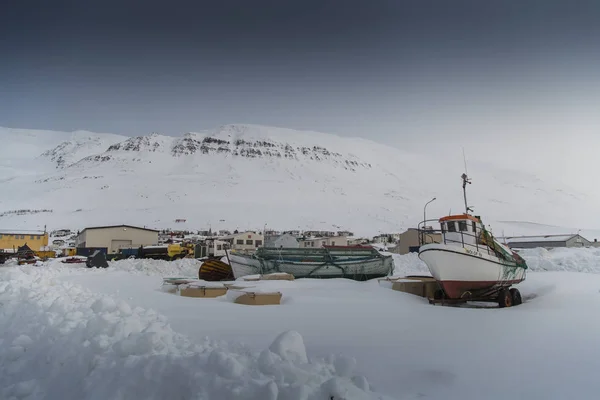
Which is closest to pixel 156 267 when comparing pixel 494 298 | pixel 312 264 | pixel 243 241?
pixel 312 264

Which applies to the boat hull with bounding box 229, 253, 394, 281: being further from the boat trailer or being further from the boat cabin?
the boat trailer

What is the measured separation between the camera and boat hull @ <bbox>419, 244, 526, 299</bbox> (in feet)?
41.5

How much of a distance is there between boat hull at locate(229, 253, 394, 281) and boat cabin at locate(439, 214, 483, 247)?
6.01 metres

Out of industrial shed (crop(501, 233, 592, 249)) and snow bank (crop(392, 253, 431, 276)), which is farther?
industrial shed (crop(501, 233, 592, 249))

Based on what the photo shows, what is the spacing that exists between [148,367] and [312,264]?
15.8 metres

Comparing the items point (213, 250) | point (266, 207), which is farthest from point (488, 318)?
point (266, 207)

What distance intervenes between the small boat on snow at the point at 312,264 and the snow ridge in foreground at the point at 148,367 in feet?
45.7

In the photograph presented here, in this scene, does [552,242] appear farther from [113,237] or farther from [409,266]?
[113,237]

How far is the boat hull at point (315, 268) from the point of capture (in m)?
19.2

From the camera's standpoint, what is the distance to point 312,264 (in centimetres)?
1931

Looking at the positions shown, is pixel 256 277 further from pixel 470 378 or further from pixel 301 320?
pixel 470 378

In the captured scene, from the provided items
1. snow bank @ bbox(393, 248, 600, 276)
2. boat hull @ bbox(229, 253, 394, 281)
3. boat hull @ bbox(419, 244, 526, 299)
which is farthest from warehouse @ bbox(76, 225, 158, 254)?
boat hull @ bbox(419, 244, 526, 299)

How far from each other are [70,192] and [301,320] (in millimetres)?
165871

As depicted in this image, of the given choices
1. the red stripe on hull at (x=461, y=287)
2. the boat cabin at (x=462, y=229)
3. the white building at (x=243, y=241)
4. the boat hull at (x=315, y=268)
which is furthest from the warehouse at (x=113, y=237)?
the red stripe on hull at (x=461, y=287)
